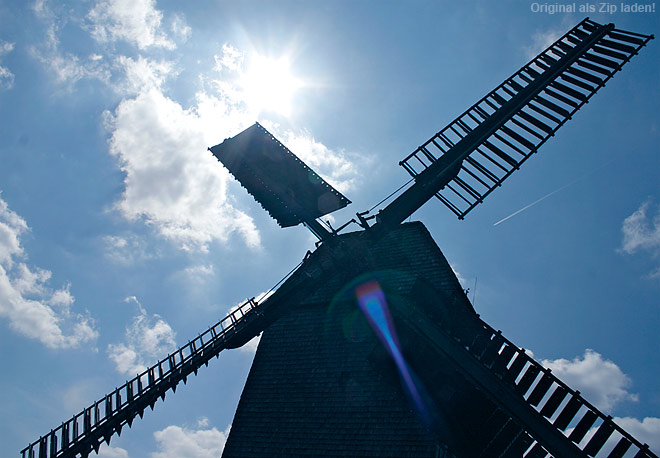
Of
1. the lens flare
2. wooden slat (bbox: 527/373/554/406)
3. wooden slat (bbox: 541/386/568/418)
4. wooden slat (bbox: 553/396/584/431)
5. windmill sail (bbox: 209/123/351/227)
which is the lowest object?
wooden slat (bbox: 553/396/584/431)

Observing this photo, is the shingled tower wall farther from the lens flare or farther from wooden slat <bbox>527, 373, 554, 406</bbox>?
wooden slat <bbox>527, 373, 554, 406</bbox>

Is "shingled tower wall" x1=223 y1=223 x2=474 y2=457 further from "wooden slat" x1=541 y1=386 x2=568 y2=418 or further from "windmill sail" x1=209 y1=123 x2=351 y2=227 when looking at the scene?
"wooden slat" x1=541 y1=386 x2=568 y2=418

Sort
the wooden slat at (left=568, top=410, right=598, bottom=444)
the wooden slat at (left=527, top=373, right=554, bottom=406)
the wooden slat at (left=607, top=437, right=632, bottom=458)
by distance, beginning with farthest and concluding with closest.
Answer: the wooden slat at (left=527, top=373, right=554, bottom=406) < the wooden slat at (left=568, top=410, right=598, bottom=444) < the wooden slat at (left=607, top=437, right=632, bottom=458)

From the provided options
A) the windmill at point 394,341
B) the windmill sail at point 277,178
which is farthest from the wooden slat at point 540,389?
the windmill sail at point 277,178

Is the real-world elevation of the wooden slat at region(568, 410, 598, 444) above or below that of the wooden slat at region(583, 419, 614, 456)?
above

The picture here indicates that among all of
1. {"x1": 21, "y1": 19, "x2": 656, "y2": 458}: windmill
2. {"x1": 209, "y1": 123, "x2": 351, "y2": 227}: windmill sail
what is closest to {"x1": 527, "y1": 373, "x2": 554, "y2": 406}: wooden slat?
{"x1": 21, "y1": 19, "x2": 656, "y2": 458}: windmill

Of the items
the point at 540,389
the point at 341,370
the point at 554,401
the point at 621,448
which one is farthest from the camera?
the point at 341,370

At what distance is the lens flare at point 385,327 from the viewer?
1052 cm

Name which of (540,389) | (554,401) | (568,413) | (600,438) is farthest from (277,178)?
(600,438)

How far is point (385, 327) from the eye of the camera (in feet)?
35.2

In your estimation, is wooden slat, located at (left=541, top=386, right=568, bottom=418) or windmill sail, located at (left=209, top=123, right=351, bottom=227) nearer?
wooden slat, located at (left=541, top=386, right=568, bottom=418)

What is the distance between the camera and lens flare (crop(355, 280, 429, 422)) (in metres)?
10.5

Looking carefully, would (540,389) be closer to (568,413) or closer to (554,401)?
(554,401)

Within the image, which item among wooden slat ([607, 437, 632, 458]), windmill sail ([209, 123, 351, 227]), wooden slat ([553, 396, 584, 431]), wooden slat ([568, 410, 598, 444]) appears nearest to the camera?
wooden slat ([607, 437, 632, 458])
